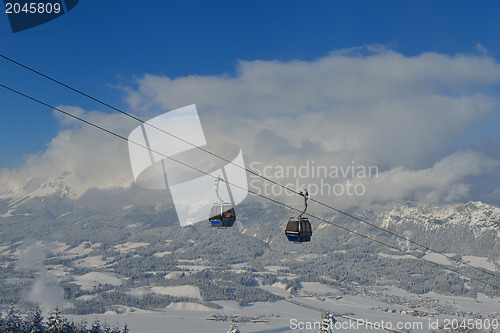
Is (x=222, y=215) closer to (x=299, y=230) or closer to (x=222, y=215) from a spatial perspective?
(x=222, y=215)

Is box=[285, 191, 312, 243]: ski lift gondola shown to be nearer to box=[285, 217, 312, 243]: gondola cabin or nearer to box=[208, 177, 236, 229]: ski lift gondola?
box=[285, 217, 312, 243]: gondola cabin

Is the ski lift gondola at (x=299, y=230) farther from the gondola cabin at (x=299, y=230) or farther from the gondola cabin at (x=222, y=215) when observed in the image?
the gondola cabin at (x=222, y=215)

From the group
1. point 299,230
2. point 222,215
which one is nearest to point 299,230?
point 299,230

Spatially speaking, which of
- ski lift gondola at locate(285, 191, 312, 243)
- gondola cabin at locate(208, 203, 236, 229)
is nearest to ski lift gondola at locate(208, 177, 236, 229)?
gondola cabin at locate(208, 203, 236, 229)

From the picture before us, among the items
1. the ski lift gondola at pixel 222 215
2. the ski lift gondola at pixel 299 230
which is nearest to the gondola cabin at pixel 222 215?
the ski lift gondola at pixel 222 215

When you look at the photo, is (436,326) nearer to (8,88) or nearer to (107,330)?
(107,330)
